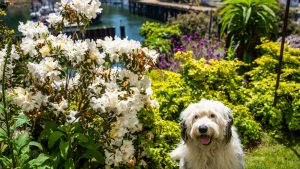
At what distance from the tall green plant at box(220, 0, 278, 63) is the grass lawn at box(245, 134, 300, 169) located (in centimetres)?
305

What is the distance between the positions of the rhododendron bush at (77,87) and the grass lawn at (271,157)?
2360 millimetres

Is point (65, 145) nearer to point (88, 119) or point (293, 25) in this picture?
Answer: point (88, 119)

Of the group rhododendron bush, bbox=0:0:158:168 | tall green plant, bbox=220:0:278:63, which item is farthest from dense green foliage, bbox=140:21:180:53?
rhododendron bush, bbox=0:0:158:168

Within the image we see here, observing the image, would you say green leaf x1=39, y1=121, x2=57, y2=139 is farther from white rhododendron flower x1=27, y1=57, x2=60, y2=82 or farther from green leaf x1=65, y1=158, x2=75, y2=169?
white rhododendron flower x1=27, y1=57, x2=60, y2=82

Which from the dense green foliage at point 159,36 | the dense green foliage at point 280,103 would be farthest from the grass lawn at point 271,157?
the dense green foliage at point 159,36

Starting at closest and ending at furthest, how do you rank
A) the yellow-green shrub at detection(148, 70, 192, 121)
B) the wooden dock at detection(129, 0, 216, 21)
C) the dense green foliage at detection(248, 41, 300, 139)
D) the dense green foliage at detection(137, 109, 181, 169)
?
the dense green foliage at detection(137, 109, 181, 169) → the yellow-green shrub at detection(148, 70, 192, 121) → the dense green foliage at detection(248, 41, 300, 139) → the wooden dock at detection(129, 0, 216, 21)

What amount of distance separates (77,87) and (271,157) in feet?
10.5

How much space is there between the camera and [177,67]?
922 cm

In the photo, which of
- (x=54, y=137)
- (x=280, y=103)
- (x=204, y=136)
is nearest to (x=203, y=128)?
(x=204, y=136)

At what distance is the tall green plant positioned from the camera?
814 centimetres

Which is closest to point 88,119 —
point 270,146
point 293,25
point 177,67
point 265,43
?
point 270,146

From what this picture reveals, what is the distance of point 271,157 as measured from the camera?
5.38 m

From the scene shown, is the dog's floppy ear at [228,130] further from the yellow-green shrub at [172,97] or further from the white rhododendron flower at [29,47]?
the white rhododendron flower at [29,47]

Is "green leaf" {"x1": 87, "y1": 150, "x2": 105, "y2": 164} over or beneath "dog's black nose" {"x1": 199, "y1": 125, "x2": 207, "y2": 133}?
beneath
